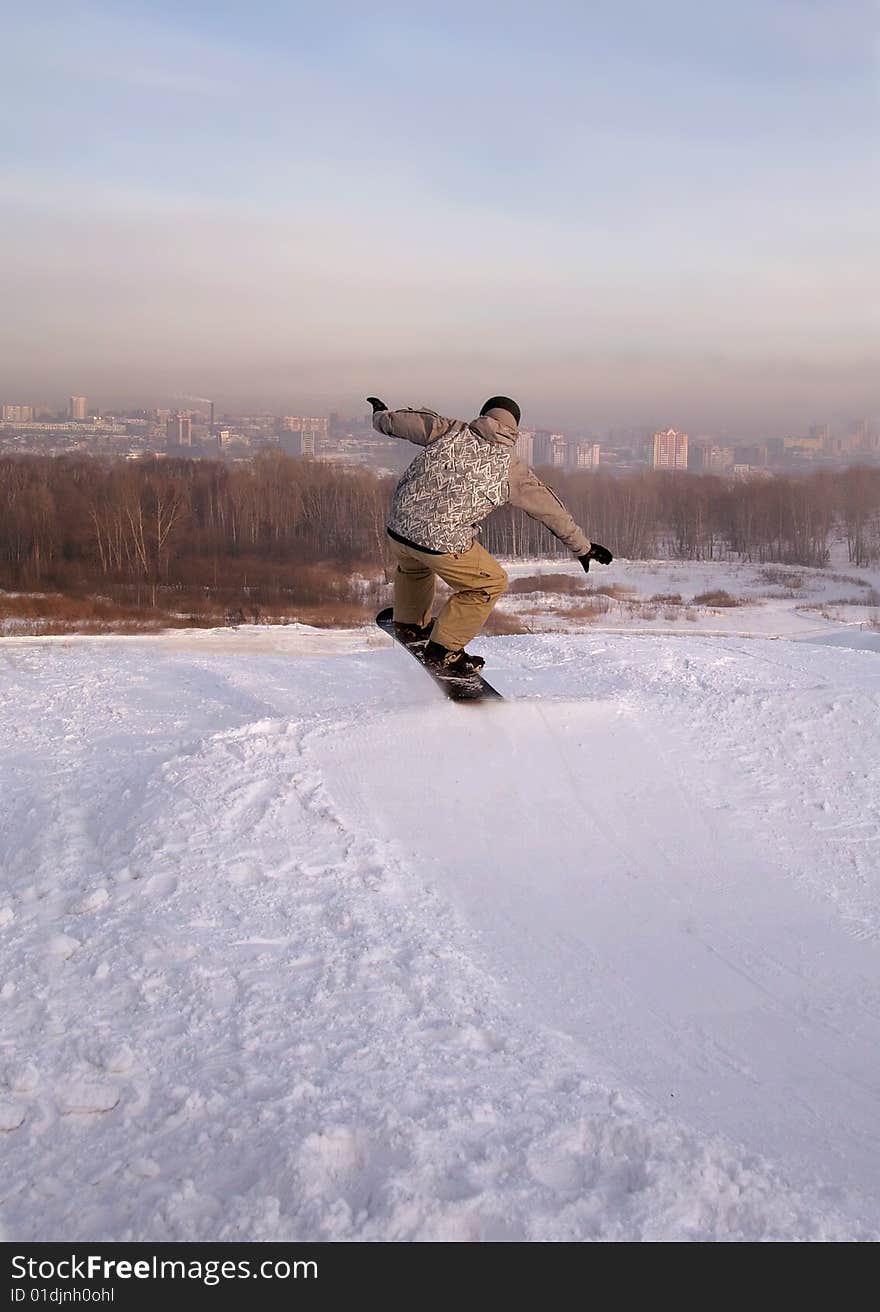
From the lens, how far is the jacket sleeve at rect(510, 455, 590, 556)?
257 inches

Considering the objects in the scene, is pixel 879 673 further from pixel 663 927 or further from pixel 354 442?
pixel 354 442

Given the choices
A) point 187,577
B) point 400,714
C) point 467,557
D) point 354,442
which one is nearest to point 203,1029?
point 400,714

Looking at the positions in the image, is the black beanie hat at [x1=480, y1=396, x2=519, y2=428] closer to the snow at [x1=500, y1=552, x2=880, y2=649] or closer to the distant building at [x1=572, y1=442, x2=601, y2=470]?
the snow at [x1=500, y1=552, x2=880, y2=649]

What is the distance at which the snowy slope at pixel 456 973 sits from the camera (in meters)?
2.79

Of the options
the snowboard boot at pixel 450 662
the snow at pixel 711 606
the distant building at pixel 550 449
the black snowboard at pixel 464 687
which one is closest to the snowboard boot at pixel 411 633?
the black snowboard at pixel 464 687

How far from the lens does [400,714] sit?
692cm

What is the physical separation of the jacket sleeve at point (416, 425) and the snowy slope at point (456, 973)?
2.03 meters

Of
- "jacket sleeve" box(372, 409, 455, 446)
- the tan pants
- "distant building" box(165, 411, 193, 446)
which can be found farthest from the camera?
"distant building" box(165, 411, 193, 446)

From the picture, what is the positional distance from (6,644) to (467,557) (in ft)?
51.5

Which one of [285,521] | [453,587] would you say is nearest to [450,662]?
[453,587]

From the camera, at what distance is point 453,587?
23.0ft

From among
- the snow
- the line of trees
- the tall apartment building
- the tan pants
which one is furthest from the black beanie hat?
the tall apartment building

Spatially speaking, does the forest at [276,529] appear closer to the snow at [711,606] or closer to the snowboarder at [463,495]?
the snow at [711,606]

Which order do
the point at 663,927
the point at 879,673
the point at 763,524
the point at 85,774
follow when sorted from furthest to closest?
the point at 763,524, the point at 879,673, the point at 85,774, the point at 663,927
